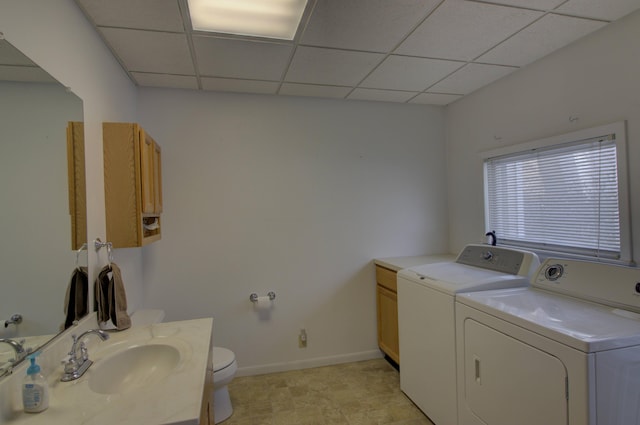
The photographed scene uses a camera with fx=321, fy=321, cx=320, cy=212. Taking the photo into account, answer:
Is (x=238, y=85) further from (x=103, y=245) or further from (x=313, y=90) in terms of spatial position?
(x=103, y=245)

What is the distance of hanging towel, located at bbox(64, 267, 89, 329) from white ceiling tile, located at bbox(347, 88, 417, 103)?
2293 mm

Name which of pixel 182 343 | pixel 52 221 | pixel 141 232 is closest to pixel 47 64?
pixel 52 221

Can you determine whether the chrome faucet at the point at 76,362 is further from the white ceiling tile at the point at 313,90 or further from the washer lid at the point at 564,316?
the white ceiling tile at the point at 313,90

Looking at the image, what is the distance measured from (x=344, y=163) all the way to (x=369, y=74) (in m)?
0.82

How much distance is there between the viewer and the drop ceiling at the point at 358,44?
5.32 feet

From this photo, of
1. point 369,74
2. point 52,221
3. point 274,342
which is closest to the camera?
point 52,221

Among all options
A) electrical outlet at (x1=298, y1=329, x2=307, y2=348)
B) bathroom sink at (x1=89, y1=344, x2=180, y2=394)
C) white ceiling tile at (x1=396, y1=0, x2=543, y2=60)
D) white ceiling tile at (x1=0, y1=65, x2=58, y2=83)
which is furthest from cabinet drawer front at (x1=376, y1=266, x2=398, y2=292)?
white ceiling tile at (x1=0, y1=65, x2=58, y2=83)

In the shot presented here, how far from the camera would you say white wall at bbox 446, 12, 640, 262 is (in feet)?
5.68

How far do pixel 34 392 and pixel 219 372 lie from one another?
1.24 metres

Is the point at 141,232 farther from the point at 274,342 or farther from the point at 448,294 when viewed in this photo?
the point at 448,294

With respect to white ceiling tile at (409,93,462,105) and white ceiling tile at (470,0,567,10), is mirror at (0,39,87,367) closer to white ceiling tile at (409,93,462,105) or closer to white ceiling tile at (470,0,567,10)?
white ceiling tile at (470,0,567,10)

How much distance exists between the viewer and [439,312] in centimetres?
193

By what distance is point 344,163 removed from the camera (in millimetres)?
2961

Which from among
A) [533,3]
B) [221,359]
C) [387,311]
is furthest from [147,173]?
[533,3]
